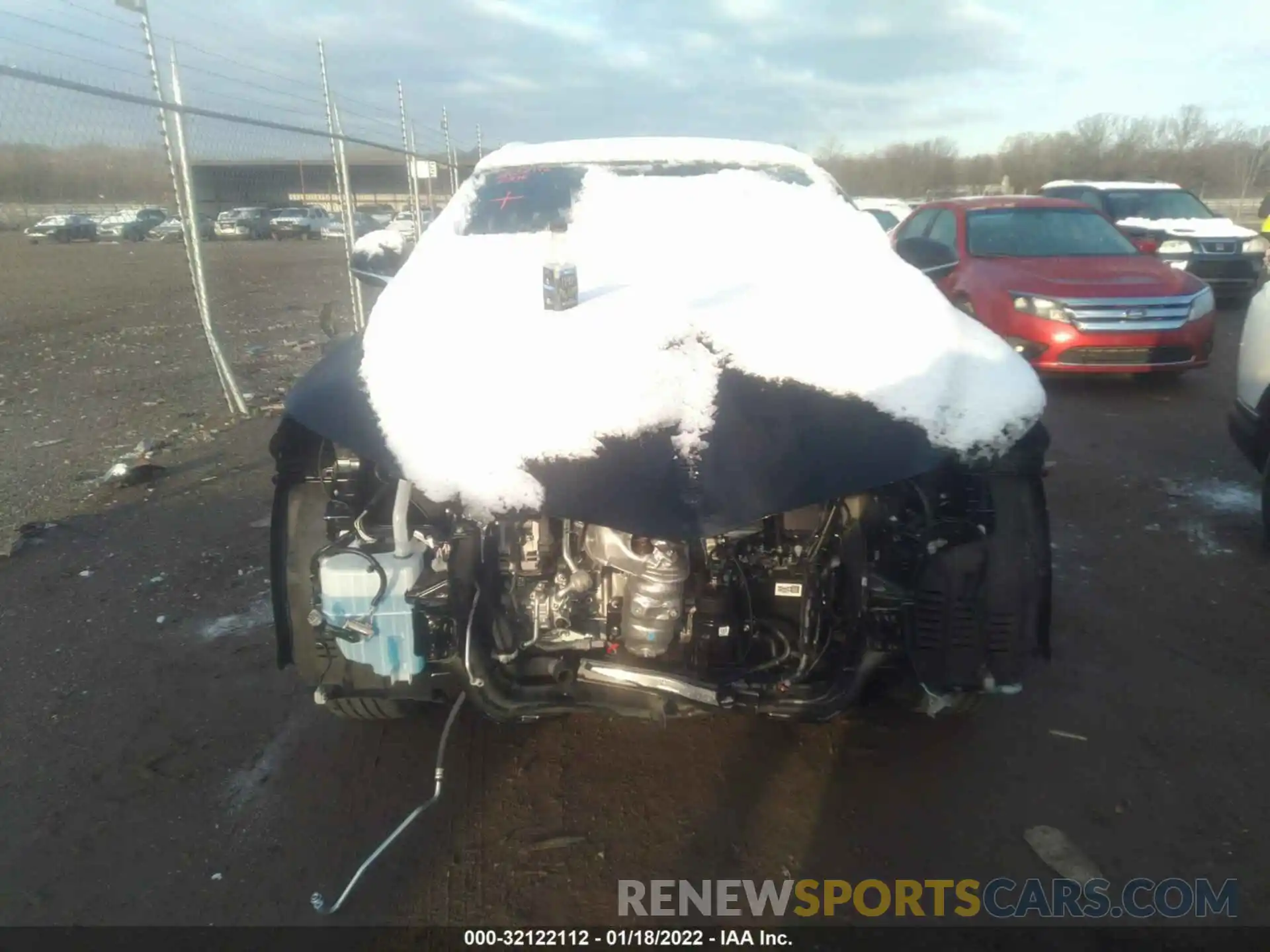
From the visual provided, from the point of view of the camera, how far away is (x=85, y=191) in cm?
750

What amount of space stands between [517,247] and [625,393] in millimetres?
1318

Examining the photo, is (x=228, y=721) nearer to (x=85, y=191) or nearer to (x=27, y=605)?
(x=27, y=605)

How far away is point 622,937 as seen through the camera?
7.45ft

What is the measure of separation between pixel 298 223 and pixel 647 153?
117 feet

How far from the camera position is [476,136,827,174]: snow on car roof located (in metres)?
4.23

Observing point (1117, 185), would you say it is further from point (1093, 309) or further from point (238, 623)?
point (238, 623)

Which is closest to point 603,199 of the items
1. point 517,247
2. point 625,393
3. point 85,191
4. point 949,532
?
point 517,247

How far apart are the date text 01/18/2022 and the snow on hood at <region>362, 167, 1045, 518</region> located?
108 centimetres

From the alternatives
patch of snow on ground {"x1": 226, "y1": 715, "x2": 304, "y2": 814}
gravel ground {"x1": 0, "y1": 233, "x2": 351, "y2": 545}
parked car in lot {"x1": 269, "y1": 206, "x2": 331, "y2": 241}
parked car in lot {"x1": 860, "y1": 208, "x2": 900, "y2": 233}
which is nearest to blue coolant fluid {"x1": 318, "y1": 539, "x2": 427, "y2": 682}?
patch of snow on ground {"x1": 226, "y1": 715, "x2": 304, "y2": 814}

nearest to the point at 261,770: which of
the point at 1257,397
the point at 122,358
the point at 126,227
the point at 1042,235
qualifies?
the point at 1257,397

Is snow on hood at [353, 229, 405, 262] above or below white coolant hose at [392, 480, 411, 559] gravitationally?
above

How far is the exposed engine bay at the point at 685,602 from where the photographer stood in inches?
95.4

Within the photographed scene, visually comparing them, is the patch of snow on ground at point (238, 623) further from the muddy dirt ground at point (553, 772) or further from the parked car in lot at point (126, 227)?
the parked car in lot at point (126, 227)

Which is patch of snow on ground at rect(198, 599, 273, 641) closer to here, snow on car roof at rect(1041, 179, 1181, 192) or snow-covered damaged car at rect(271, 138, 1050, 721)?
snow-covered damaged car at rect(271, 138, 1050, 721)
